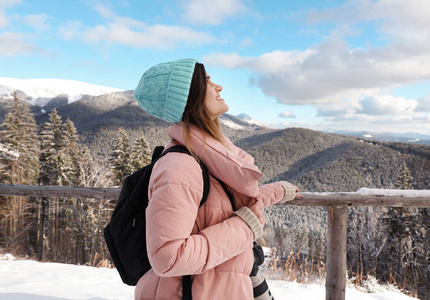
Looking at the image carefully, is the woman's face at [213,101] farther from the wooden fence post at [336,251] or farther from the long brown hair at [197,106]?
the wooden fence post at [336,251]

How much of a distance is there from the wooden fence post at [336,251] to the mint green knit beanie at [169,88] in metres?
1.90

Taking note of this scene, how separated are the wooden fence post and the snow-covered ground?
2.79ft

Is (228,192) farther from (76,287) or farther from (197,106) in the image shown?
(76,287)

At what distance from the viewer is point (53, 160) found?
25.0m

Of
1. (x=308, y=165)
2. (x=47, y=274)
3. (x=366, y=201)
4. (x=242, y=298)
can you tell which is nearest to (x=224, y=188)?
(x=242, y=298)

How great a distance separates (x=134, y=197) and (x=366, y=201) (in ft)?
6.95

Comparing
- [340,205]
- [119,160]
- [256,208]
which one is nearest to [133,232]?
[256,208]

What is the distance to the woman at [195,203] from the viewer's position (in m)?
1.02

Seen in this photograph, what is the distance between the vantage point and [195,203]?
107cm

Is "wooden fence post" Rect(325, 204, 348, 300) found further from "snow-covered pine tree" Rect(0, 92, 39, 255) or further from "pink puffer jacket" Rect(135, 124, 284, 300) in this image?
"snow-covered pine tree" Rect(0, 92, 39, 255)

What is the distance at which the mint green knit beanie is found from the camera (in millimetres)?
1218

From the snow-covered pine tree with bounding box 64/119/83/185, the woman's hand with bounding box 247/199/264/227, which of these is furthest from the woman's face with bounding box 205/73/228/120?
the snow-covered pine tree with bounding box 64/119/83/185

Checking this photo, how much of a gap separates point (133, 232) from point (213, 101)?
0.69m

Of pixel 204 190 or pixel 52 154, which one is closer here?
pixel 204 190
